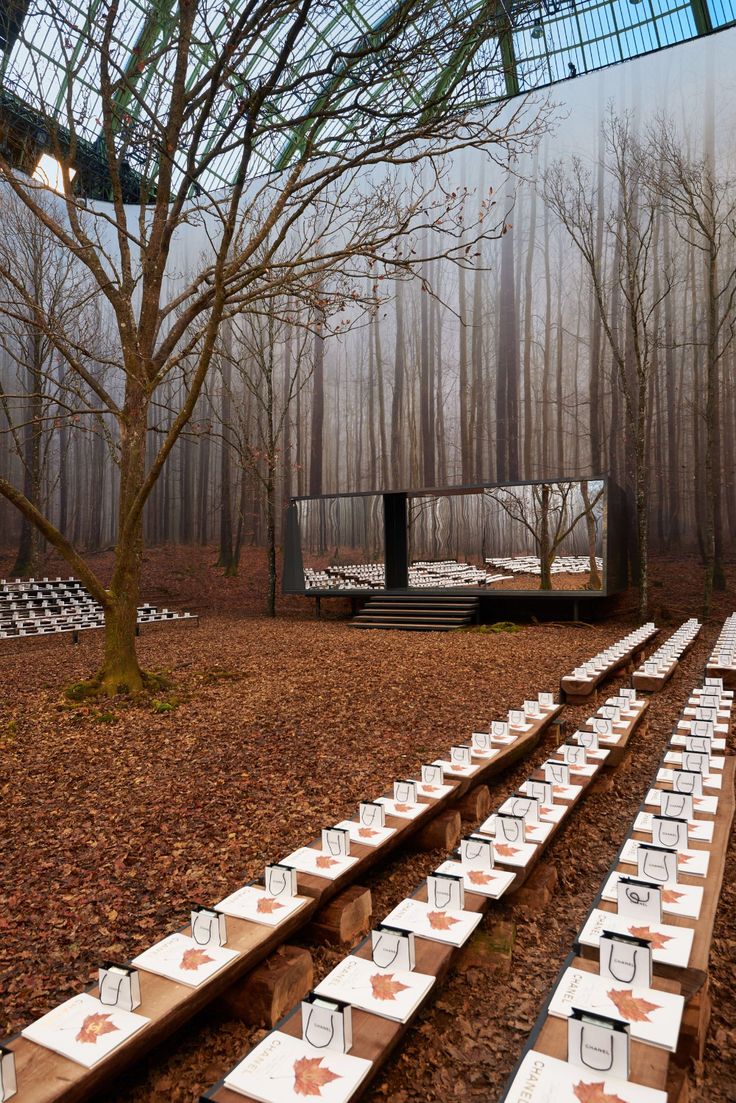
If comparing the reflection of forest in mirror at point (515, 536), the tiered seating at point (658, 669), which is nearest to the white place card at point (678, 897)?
the tiered seating at point (658, 669)

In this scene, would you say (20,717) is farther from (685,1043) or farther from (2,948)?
(685,1043)

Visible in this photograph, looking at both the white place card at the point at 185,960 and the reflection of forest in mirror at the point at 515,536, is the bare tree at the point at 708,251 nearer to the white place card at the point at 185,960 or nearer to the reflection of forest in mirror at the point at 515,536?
the reflection of forest in mirror at the point at 515,536

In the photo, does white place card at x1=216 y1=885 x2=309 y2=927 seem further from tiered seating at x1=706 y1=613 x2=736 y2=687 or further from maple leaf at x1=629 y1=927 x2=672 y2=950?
tiered seating at x1=706 y1=613 x2=736 y2=687

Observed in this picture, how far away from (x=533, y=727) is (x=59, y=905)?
3.42 m

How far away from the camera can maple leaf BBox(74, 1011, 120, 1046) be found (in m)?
1.91

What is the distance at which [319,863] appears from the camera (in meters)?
2.95

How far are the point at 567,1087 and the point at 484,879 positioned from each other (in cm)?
108

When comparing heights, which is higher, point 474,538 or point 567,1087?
point 474,538

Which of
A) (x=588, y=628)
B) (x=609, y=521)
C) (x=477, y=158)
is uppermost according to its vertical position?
(x=477, y=158)

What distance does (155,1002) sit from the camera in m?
2.06

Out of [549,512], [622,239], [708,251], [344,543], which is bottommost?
[344,543]

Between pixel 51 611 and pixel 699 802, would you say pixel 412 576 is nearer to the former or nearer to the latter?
pixel 51 611

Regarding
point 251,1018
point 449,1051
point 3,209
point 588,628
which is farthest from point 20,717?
point 3,209

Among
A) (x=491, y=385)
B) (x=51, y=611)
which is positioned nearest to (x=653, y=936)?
(x=51, y=611)
